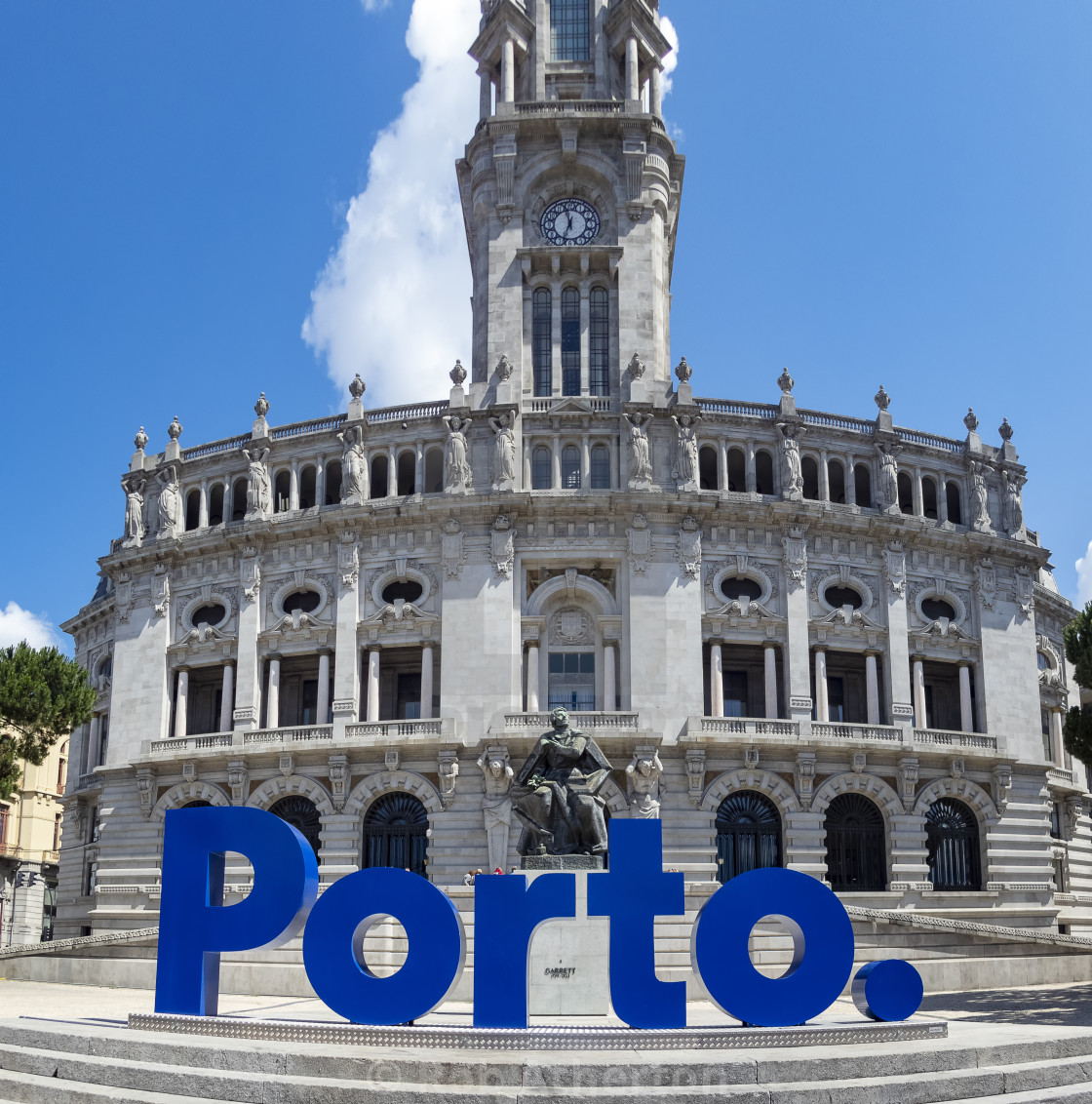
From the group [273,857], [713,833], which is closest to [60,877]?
[713,833]

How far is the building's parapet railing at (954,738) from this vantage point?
53969mm

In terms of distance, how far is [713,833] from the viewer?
5081 centimetres

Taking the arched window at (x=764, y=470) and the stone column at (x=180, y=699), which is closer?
the stone column at (x=180, y=699)

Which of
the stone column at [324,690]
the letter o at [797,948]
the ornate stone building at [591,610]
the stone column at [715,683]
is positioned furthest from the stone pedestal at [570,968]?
the stone column at [324,690]

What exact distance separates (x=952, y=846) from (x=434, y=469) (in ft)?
90.9

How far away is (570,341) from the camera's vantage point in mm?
58812

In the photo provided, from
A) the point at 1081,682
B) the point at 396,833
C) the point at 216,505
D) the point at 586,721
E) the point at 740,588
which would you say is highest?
the point at 216,505

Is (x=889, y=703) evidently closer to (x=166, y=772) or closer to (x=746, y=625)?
(x=746, y=625)

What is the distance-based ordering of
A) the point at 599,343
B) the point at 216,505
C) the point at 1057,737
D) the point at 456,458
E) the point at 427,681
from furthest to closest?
the point at 1057,737 → the point at 216,505 → the point at 599,343 → the point at 456,458 → the point at 427,681

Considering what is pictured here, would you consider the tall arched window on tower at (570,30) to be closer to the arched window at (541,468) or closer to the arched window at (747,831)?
the arched window at (541,468)

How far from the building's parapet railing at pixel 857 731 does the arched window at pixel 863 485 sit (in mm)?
10968

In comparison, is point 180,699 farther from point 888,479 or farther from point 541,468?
point 888,479

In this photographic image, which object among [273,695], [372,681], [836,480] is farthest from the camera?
[836,480]

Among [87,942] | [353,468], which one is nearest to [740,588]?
[353,468]
